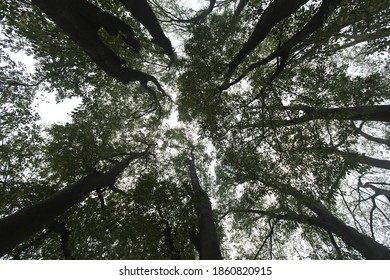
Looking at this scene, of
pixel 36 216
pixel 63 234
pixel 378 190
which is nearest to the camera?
pixel 36 216

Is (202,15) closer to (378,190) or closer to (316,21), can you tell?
(316,21)

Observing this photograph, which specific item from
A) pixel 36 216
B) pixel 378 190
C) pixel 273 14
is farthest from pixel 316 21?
pixel 378 190

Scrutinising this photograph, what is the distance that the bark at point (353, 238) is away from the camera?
21.3ft

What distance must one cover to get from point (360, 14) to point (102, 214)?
388 inches

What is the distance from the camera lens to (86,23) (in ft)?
17.4

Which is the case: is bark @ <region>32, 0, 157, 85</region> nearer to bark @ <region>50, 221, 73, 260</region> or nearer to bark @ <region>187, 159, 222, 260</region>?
bark @ <region>50, 221, 73, 260</region>

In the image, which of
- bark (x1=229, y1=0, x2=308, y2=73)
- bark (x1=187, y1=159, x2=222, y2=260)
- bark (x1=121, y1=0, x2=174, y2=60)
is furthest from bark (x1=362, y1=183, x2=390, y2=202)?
bark (x1=121, y1=0, x2=174, y2=60)

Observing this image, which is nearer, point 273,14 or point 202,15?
point 273,14

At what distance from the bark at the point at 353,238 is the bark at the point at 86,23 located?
8300 mm

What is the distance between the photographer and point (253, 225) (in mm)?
10695

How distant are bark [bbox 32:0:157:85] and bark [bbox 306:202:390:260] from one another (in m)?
8.30

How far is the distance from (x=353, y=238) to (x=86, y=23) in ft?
35.5

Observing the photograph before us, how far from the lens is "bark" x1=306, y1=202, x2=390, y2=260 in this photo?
21.3 ft

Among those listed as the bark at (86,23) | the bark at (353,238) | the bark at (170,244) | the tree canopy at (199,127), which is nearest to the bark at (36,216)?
the tree canopy at (199,127)
